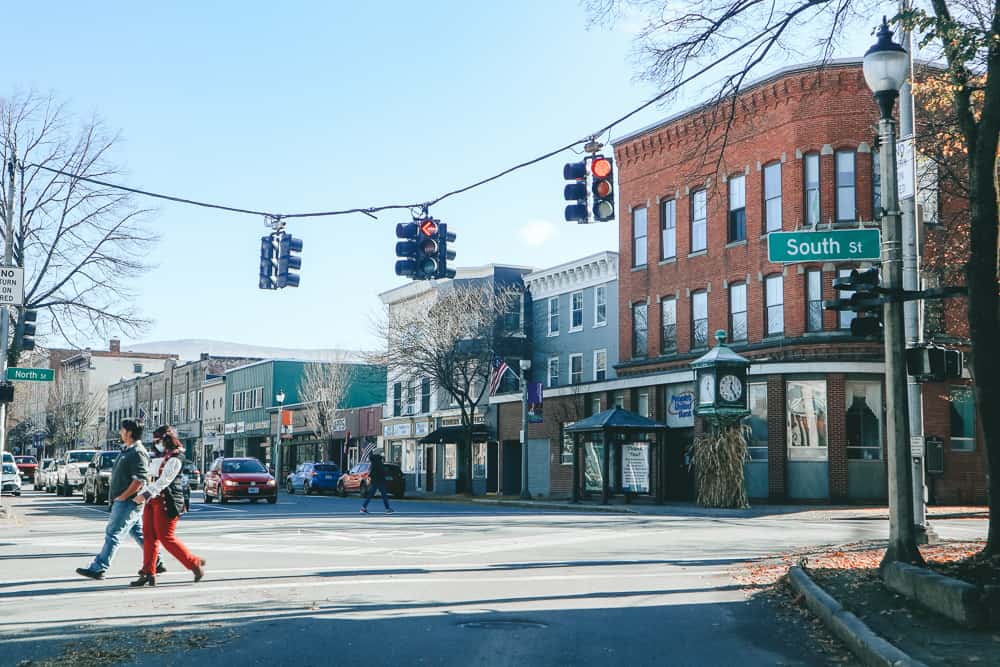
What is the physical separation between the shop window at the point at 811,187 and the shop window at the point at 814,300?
168 cm

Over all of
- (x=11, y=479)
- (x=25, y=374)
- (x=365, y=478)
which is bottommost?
(x=365, y=478)

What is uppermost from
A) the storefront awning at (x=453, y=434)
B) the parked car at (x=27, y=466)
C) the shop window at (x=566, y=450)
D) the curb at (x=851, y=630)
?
the storefront awning at (x=453, y=434)

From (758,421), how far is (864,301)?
23.8 meters

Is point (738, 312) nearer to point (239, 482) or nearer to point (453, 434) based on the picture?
point (453, 434)

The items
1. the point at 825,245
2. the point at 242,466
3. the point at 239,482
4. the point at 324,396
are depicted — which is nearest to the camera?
the point at 825,245

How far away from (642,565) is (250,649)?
7.83 meters

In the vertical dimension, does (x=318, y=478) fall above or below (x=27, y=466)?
below

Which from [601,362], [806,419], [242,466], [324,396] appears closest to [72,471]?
[242,466]

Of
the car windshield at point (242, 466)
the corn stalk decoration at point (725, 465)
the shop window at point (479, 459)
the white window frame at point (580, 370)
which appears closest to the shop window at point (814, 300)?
the corn stalk decoration at point (725, 465)

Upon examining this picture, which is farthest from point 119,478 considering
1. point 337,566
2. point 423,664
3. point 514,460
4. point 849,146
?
point 514,460

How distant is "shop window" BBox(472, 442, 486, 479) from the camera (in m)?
50.9

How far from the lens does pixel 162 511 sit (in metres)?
12.2

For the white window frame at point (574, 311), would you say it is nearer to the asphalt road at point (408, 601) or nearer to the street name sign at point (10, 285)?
the asphalt road at point (408, 601)

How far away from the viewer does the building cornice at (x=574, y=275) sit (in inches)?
1797
